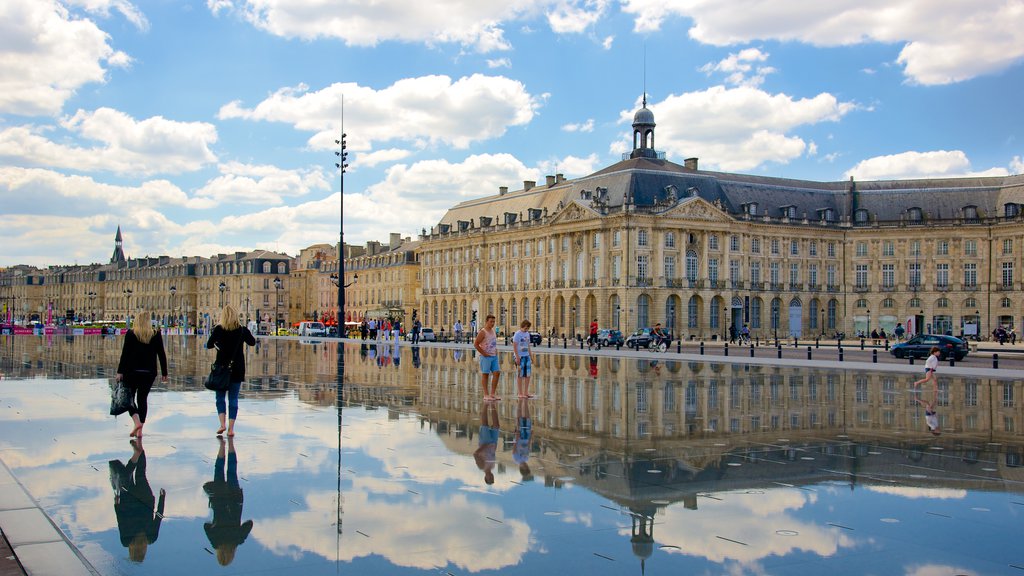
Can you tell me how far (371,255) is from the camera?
12206cm

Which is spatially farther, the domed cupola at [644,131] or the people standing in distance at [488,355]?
the domed cupola at [644,131]

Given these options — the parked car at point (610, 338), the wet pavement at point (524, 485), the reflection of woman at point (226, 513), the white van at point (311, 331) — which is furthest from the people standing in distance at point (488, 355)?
the white van at point (311, 331)

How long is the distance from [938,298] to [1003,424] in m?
72.7

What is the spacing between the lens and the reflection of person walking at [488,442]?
387 inches

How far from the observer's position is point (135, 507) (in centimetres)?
806

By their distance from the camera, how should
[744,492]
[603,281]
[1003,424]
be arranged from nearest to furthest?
[744,492]
[1003,424]
[603,281]

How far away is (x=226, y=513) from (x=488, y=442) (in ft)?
14.7

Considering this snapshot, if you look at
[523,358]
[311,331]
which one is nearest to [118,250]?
[311,331]

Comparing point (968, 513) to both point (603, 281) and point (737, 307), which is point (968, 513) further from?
point (737, 307)

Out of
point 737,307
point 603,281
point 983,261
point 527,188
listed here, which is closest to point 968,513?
point 603,281

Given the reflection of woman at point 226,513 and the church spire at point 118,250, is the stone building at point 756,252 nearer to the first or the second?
the reflection of woman at point 226,513

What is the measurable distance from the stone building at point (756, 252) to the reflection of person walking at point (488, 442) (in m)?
59.4

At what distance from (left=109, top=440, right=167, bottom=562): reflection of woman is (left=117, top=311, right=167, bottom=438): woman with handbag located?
64.9 inches

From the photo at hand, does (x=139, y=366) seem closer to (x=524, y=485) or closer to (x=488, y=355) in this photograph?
(x=524, y=485)
